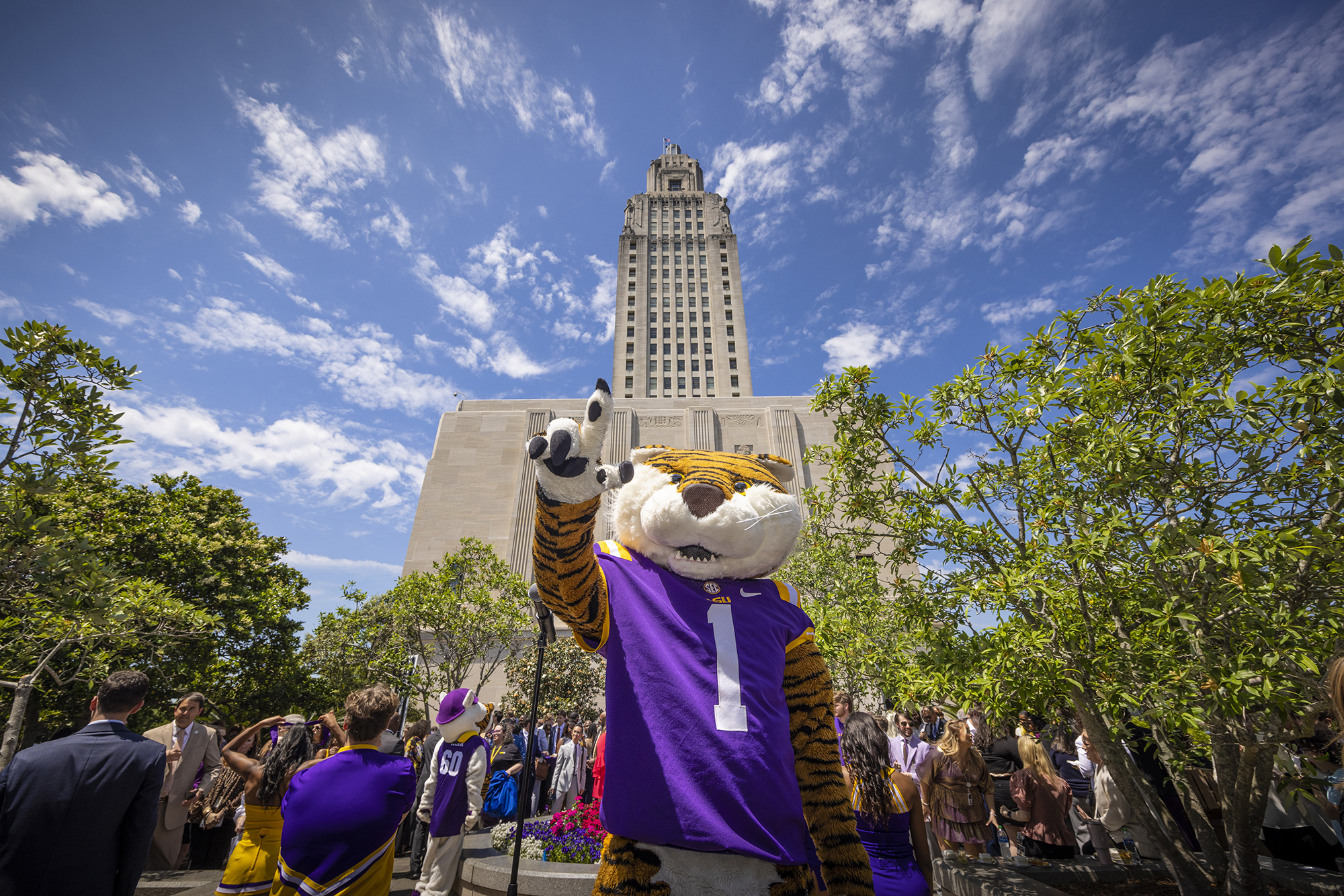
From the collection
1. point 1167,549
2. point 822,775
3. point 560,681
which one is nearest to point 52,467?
point 822,775

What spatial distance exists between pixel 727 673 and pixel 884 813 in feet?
9.14

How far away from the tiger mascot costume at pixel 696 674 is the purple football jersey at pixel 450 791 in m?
4.11

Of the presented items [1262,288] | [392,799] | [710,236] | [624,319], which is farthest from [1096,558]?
[710,236]

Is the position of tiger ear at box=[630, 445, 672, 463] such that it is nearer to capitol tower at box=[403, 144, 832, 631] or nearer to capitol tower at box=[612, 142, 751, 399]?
capitol tower at box=[403, 144, 832, 631]

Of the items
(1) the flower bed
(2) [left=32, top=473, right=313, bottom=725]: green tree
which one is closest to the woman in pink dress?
(1) the flower bed

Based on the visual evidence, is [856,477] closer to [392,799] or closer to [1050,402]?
[1050,402]

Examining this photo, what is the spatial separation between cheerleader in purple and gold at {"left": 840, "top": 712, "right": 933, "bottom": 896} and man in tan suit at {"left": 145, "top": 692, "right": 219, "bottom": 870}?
19.8ft

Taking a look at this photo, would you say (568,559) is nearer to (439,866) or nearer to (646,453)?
(646,453)

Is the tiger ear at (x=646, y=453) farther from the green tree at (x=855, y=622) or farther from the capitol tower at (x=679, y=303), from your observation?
the capitol tower at (x=679, y=303)

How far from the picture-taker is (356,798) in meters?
3.16

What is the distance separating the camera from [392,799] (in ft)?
10.7

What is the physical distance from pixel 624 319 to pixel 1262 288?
170 ft

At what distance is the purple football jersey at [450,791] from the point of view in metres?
5.41

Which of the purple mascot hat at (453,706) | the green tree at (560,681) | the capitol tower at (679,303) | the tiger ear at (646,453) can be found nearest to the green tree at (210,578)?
the green tree at (560,681)
